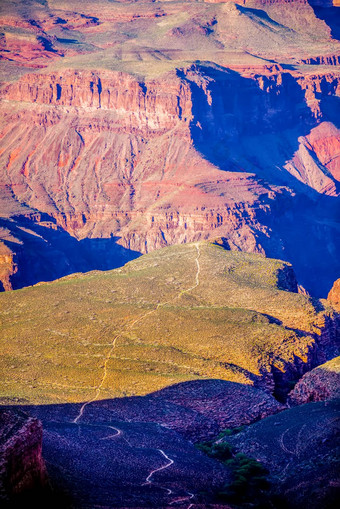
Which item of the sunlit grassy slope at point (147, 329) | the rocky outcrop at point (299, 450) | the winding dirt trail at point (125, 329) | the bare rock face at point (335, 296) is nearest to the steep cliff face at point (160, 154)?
the bare rock face at point (335, 296)

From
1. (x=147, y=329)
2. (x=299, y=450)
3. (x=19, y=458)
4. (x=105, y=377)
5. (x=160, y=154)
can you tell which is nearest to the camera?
(x=19, y=458)

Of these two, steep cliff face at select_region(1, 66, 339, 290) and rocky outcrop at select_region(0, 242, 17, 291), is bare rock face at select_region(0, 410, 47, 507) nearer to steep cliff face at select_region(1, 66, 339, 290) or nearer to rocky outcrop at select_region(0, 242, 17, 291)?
rocky outcrop at select_region(0, 242, 17, 291)

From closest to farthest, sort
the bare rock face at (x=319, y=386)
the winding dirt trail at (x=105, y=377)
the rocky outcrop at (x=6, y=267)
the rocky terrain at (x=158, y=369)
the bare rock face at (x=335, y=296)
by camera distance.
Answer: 1. the winding dirt trail at (x=105, y=377)
2. the rocky terrain at (x=158, y=369)
3. the bare rock face at (x=319, y=386)
4. the bare rock face at (x=335, y=296)
5. the rocky outcrop at (x=6, y=267)

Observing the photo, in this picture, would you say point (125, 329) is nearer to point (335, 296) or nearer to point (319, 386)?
point (319, 386)

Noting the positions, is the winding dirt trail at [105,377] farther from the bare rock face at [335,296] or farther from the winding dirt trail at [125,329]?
the bare rock face at [335,296]

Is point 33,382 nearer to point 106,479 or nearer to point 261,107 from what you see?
point 106,479

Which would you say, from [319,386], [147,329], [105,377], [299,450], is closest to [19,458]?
[299,450]

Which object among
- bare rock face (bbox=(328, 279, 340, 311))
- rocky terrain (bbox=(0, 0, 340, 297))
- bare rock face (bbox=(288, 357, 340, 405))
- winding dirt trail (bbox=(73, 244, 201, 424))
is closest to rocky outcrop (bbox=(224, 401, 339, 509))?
bare rock face (bbox=(288, 357, 340, 405))
